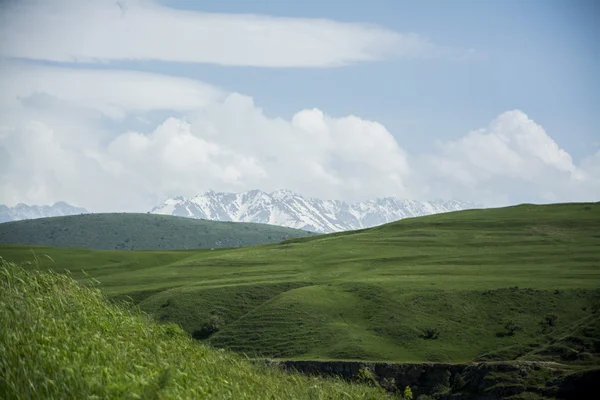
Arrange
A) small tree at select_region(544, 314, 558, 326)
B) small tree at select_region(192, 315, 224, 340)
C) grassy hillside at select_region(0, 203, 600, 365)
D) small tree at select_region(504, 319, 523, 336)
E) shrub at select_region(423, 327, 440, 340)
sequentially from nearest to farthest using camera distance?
grassy hillside at select_region(0, 203, 600, 365) < shrub at select_region(423, 327, 440, 340) < small tree at select_region(504, 319, 523, 336) < small tree at select_region(544, 314, 558, 326) < small tree at select_region(192, 315, 224, 340)

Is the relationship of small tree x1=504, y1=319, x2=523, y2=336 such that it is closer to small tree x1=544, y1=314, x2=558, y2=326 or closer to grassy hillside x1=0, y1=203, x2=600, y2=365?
grassy hillside x1=0, y1=203, x2=600, y2=365

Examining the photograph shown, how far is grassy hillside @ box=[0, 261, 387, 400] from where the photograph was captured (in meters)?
25.4

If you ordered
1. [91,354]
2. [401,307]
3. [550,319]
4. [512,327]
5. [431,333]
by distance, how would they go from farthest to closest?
1. [401,307]
2. [550,319]
3. [512,327]
4. [431,333]
5. [91,354]

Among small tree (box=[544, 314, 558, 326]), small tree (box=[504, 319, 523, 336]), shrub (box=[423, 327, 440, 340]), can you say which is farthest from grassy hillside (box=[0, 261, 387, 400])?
small tree (box=[544, 314, 558, 326])

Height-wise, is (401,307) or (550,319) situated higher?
(401,307)

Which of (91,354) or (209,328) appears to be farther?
(209,328)

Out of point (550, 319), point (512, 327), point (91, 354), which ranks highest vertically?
point (91, 354)

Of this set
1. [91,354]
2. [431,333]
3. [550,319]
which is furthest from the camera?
[550,319]

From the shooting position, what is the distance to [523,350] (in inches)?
4500

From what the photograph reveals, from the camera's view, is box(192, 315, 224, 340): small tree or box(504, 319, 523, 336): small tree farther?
box(192, 315, 224, 340): small tree

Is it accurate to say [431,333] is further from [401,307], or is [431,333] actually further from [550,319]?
[550,319]

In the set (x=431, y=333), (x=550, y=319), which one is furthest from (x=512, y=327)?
(x=431, y=333)

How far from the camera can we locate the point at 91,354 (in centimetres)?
2772

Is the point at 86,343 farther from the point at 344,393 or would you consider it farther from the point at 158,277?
the point at 158,277
